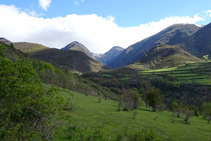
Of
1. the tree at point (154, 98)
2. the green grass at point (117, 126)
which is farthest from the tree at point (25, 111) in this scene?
the tree at point (154, 98)

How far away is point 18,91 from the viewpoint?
7.39m

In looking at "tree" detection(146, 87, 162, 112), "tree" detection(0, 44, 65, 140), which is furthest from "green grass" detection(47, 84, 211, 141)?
"tree" detection(146, 87, 162, 112)

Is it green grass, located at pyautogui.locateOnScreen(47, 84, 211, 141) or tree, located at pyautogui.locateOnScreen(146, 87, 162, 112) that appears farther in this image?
tree, located at pyautogui.locateOnScreen(146, 87, 162, 112)

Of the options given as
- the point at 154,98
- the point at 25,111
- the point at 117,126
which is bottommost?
the point at 117,126

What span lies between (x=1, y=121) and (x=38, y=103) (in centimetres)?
220

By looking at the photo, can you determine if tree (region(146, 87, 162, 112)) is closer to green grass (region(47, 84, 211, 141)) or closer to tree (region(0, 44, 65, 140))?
green grass (region(47, 84, 211, 141))

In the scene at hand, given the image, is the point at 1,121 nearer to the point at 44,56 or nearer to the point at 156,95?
the point at 156,95

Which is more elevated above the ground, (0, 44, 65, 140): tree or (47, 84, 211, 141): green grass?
(0, 44, 65, 140): tree

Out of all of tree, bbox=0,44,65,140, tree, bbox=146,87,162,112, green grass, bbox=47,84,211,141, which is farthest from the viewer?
tree, bbox=146,87,162,112

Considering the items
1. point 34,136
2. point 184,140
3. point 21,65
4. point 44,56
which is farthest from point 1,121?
point 44,56

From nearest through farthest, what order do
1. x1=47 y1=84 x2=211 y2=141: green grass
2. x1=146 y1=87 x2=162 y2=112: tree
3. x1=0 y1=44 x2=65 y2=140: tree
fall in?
x1=0 y1=44 x2=65 y2=140: tree → x1=47 y1=84 x2=211 y2=141: green grass → x1=146 y1=87 x2=162 y2=112: tree

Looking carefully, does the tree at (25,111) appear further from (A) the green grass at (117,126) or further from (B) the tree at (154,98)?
(B) the tree at (154,98)

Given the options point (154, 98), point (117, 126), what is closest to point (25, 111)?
point (117, 126)

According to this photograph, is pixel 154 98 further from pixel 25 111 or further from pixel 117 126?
pixel 25 111
